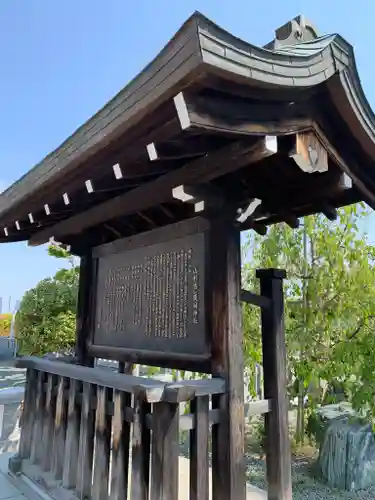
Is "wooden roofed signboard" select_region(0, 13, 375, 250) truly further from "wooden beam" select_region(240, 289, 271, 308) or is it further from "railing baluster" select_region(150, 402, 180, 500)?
"railing baluster" select_region(150, 402, 180, 500)

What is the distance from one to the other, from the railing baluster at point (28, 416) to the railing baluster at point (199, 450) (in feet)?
6.21

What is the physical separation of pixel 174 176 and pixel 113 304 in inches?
59.0

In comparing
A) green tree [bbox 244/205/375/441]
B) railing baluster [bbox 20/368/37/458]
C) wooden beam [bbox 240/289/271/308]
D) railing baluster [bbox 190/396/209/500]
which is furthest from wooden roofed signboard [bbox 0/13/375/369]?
green tree [bbox 244/205/375/441]

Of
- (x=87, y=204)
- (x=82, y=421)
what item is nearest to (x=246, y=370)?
(x=82, y=421)

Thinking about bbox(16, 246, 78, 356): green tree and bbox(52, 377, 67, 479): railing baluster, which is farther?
bbox(16, 246, 78, 356): green tree

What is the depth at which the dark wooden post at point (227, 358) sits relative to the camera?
6.67ft

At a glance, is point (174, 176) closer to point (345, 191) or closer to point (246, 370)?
point (345, 191)

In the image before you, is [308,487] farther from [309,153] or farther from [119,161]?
[119,161]

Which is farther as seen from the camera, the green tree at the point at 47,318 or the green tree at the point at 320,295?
the green tree at the point at 47,318

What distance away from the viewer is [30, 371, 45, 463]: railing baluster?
10.2 ft

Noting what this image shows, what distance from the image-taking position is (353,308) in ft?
14.1

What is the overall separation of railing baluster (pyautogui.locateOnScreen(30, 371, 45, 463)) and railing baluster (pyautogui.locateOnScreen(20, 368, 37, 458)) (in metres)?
0.08

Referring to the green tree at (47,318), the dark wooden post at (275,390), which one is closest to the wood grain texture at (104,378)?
the dark wooden post at (275,390)

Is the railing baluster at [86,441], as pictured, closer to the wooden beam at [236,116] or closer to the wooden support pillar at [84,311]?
the wooden support pillar at [84,311]
